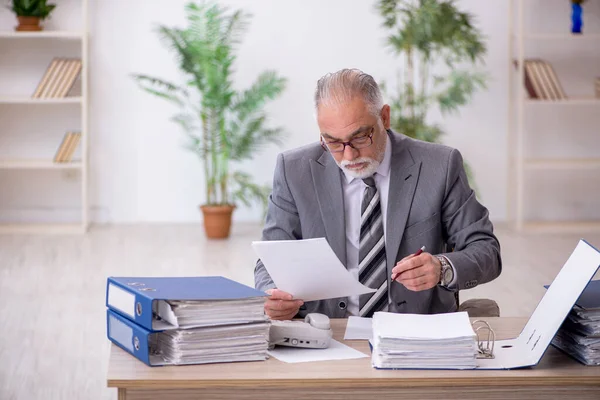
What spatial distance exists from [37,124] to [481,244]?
5.86m

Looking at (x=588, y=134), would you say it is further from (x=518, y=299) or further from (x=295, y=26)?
(x=518, y=299)

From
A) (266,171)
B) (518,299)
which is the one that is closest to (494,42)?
(266,171)

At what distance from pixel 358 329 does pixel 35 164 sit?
5.46 m

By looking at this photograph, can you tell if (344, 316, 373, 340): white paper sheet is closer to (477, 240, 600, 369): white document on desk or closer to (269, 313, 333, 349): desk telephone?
(269, 313, 333, 349): desk telephone

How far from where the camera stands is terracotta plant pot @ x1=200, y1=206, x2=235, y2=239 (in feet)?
23.1

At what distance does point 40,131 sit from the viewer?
24.9ft

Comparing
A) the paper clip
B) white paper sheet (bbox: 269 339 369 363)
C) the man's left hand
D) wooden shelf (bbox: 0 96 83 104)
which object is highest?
wooden shelf (bbox: 0 96 83 104)

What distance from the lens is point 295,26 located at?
7.58 metres

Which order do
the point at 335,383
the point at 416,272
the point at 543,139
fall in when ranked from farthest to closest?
the point at 543,139
the point at 416,272
the point at 335,383

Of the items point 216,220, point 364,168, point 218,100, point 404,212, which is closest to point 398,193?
point 404,212

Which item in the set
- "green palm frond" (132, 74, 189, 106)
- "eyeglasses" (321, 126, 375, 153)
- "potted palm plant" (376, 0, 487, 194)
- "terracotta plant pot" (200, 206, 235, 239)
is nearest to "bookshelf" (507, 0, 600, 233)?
"potted palm plant" (376, 0, 487, 194)

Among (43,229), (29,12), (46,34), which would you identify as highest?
(29,12)

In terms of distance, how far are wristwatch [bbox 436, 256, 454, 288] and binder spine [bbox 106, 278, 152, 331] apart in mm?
759

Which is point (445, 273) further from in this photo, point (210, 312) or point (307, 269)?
point (210, 312)
